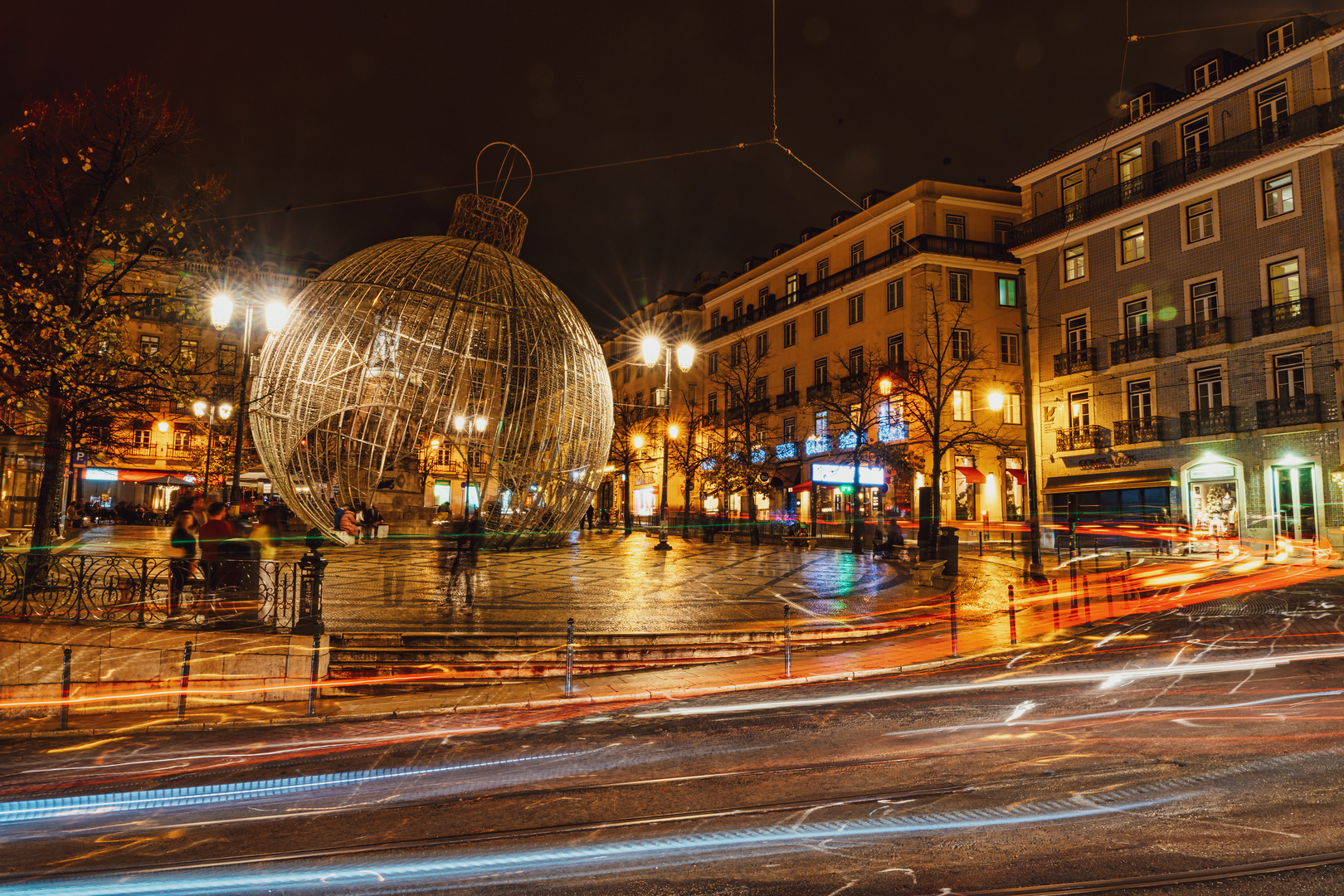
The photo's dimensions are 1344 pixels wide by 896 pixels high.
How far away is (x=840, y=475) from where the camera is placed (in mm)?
32812

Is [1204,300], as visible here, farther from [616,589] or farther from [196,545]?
[196,545]

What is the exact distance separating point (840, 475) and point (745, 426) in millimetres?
9581

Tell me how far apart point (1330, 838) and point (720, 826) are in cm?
374

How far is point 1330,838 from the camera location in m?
4.45

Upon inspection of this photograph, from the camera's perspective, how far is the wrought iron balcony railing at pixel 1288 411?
25962 mm

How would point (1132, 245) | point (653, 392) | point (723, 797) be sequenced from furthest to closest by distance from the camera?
point (653, 392) → point (1132, 245) → point (723, 797)

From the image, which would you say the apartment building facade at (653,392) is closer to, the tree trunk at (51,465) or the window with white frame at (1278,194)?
the window with white frame at (1278,194)

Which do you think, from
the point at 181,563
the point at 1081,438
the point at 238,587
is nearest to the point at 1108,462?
the point at 1081,438

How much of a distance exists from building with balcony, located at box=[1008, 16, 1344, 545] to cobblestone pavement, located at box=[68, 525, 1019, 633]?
11.2 metres

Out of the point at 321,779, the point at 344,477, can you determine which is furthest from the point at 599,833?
the point at 344,477

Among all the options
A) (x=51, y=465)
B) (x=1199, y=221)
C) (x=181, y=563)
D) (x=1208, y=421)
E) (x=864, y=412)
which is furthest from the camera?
(x=864, y=412)

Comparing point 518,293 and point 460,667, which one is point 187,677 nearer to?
point 460,667

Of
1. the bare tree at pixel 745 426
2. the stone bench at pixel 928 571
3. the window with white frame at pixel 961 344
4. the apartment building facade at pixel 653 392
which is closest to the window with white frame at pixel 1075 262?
the window with white frame at pixel 961 344

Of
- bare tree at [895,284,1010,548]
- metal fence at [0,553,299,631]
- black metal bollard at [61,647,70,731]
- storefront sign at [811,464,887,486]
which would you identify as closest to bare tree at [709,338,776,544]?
storefront sign at [811,464,887,486]
